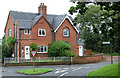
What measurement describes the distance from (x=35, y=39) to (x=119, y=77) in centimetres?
2402

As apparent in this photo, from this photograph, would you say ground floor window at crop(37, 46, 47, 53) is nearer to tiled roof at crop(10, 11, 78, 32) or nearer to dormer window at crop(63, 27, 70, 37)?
tiled roof at crop(10, 11, 78, 32)

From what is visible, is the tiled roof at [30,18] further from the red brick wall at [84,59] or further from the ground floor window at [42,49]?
the red brick wall at [84,59]

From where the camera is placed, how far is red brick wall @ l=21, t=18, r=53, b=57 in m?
35.5

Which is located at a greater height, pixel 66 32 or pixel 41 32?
pixel 66 32

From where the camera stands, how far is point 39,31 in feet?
122

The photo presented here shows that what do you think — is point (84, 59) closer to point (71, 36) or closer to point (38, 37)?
point (71, 36)

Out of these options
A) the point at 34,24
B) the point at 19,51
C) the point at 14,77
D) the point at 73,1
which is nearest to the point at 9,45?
the point at 19,51

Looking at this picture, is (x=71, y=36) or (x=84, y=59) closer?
(x=84, y=59)

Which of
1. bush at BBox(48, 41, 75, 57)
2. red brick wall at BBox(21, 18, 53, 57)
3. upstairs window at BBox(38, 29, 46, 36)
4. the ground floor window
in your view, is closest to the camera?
bush at BBox(48, 41, 75, 57)

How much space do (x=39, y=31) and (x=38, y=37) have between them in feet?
3.61

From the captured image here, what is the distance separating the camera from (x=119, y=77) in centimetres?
1437

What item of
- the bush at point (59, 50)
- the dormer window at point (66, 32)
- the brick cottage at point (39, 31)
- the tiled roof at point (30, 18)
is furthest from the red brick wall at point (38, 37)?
the dormer window at point (66, 32)

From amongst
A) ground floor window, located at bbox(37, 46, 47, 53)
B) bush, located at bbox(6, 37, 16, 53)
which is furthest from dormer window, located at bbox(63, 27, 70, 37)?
bush, located at bbox(6, 37, 16, 53)

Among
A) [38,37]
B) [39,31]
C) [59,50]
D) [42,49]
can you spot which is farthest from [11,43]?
[59,50]
